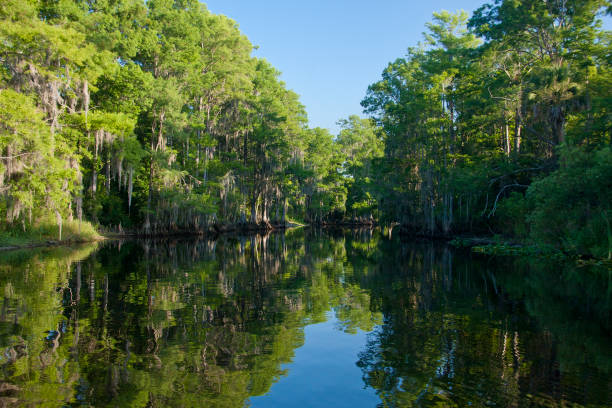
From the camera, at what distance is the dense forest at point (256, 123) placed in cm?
1914

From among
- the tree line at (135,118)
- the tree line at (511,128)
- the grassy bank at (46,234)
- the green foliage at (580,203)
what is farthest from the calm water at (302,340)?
the grassy bank at (46,234)

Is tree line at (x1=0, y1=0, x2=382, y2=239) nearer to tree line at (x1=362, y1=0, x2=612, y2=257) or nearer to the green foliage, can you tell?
tree line at (x1=362, y1=0, x2=612, y2=257)

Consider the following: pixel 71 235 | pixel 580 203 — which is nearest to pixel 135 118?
pixel 71 235

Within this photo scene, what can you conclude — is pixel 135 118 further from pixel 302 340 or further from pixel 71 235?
pixel 302 340

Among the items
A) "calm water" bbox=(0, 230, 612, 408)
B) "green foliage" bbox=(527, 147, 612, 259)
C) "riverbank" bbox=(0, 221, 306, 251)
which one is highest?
"green foliage" bbox=(527, 147, 612, 259)

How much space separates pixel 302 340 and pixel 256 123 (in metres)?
38.2

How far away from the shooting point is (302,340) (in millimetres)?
7586

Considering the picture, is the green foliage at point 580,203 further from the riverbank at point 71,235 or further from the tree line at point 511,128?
the riverbank at point 71,235

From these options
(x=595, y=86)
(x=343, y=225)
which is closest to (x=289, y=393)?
(x=595, y=86)

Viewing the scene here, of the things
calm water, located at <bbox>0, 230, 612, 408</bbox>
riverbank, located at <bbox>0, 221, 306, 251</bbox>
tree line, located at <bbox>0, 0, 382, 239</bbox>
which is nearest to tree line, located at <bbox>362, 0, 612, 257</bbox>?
calm water, located at <bbox>0, 230, 612, 408</bbox>

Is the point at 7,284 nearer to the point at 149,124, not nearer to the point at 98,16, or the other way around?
the point at 98,16

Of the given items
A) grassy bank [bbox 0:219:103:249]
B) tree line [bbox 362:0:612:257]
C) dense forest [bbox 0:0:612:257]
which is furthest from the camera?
grassy bank [bbox 0:219:103:249]

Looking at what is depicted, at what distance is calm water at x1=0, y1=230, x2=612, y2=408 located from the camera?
16.8 ft

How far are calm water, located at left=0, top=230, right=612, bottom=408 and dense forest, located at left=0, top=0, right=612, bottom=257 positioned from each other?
287 inches
